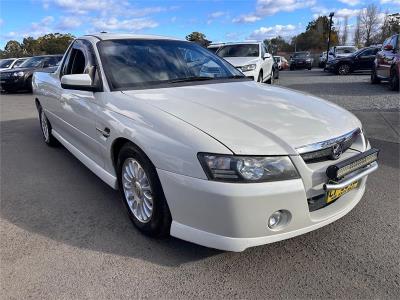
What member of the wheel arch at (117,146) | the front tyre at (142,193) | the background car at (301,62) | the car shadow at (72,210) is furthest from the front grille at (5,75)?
the background car at (301,62)

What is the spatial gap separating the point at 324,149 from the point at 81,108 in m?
2.48

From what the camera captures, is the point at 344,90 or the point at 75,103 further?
the point at 344,90

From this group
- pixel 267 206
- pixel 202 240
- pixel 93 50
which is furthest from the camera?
pixel 93 50

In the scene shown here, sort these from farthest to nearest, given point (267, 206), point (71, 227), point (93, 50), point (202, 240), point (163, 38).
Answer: point (163, 38) → point (93, 50) → point (71, 227) → point (202, 240) → point (267, 206)

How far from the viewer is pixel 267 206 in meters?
2.39

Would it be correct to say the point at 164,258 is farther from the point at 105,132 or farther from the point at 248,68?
the point at 248,68

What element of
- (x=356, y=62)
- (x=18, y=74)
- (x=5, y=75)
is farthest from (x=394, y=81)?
(x=5, y=75)

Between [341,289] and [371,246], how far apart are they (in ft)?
2.12

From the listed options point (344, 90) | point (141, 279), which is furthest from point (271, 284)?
point (344, 90)

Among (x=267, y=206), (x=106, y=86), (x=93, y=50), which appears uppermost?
(x=93, y=50)

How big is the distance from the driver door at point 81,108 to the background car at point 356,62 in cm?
1819

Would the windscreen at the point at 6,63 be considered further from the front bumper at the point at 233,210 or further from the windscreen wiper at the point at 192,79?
the front bumper at the point at 233,210

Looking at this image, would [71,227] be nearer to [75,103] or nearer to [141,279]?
[141,279]

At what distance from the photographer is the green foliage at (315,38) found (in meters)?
58.7
